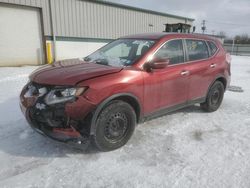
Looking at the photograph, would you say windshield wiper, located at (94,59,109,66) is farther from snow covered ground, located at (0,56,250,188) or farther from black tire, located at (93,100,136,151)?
snow covered ground, located at (0,56,250,188)

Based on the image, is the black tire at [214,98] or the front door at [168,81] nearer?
the front door at [168,81]

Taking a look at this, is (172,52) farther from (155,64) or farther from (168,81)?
(155,64)

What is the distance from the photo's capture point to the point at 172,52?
4.14 m

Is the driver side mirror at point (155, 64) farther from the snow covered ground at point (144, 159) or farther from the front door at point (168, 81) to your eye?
the snow covered ground at point (144, 159)

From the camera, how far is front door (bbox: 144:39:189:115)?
3.69m

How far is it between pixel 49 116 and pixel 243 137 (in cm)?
315

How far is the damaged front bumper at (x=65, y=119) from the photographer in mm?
2945

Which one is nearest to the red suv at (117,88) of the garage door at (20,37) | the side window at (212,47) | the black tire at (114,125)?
the black tire at (114,125)

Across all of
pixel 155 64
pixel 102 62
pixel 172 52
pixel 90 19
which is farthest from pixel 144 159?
pixel 90 19

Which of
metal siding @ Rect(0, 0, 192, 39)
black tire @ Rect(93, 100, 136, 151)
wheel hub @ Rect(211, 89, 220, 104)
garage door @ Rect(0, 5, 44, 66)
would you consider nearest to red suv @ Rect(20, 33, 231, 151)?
black tire @ Rect(93, 100, 136, 151)

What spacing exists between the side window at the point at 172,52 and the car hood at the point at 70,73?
90cm

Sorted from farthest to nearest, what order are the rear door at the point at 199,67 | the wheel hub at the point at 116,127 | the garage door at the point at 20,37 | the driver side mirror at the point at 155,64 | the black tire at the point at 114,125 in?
the garage door at the point at 20,37, the rear door at the point at 199,67, the driver side mirror at the point at 155,64, the wheel hub at the point at 116,127, the black tire at the point at 114,125

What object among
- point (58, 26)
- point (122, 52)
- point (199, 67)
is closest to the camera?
point (122, 52)

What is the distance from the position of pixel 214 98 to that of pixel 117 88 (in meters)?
2.99
